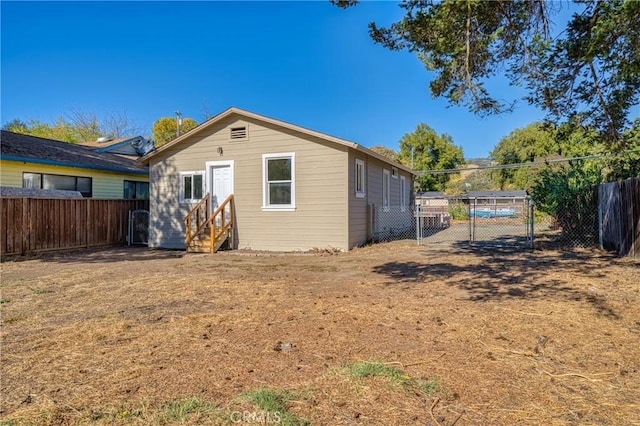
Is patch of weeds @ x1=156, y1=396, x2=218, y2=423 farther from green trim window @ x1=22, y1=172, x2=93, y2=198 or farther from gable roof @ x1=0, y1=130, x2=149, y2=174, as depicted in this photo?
green trim window @ x1=22, y1=172, x2=93, y2=198

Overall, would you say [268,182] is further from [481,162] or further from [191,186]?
[481,162]

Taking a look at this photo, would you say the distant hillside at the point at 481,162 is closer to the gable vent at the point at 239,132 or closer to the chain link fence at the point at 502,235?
the chain link fence at the point at 502,235

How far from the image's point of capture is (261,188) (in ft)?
37.8

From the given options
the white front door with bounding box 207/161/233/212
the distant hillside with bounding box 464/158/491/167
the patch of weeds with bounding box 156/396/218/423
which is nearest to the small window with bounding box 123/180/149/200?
the white front door with bounding box 207/161/233/212

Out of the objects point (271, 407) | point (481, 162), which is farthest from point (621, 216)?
point (481, 162)

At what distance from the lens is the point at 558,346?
11.2 ft

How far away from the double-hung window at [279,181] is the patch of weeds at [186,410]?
8.90 m

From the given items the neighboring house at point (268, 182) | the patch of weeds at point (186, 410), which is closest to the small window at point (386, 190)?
the neighboring house at point (268, 182)

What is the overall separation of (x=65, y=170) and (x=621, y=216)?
17.8m

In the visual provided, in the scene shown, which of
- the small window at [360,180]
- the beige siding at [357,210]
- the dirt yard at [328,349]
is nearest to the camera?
the dirt yard at [328,349]

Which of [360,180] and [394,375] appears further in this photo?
[360,180]

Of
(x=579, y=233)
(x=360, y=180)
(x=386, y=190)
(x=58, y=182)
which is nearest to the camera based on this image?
(x=579, y=233)

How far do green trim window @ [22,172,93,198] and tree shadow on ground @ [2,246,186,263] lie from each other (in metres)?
3.46

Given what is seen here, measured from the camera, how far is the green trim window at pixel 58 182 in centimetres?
1314
